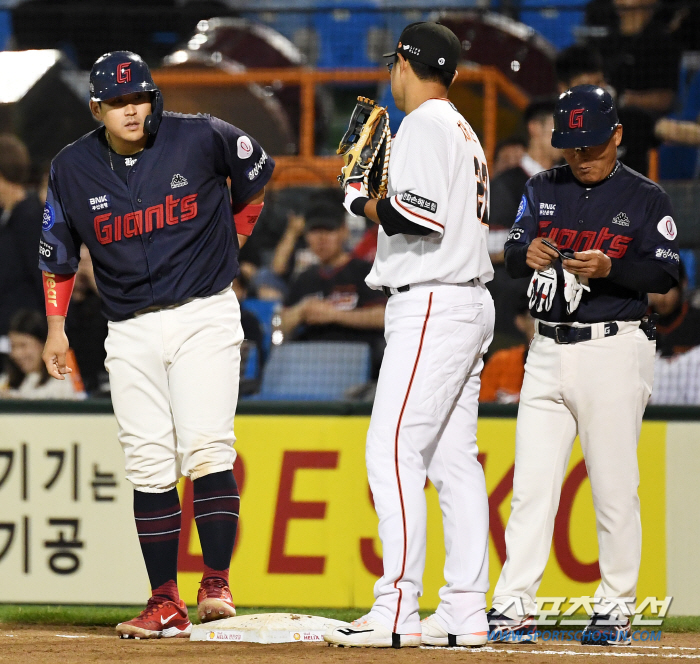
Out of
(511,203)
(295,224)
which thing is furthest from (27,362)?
(511,203)

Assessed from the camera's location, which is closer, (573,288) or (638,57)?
(573,288)

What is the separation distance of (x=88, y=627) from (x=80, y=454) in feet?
3.98

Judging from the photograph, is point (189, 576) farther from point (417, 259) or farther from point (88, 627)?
point (417, 259)

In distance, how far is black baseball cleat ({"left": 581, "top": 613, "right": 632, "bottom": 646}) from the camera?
12.7 feet

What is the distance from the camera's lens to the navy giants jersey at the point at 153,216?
13.0 ft

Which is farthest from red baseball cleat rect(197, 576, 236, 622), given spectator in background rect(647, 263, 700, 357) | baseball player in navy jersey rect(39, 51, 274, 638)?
spectator in background rect(647, 263, 700, 357)

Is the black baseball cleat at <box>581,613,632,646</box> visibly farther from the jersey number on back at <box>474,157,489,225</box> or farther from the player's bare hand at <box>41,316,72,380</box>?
the player's bare hand at <box>41,316,72,380</box>

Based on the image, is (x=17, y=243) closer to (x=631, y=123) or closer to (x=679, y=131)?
(x=631, y=123)

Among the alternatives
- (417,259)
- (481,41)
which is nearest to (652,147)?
(481,41)

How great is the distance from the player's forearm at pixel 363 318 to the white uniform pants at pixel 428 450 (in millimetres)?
2933

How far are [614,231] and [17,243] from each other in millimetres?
4577

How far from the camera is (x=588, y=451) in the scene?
13.3ft

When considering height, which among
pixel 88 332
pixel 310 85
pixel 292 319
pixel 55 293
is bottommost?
pixel 88 332

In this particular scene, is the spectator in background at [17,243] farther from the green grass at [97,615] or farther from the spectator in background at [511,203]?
the spectator in background at [511,203]
